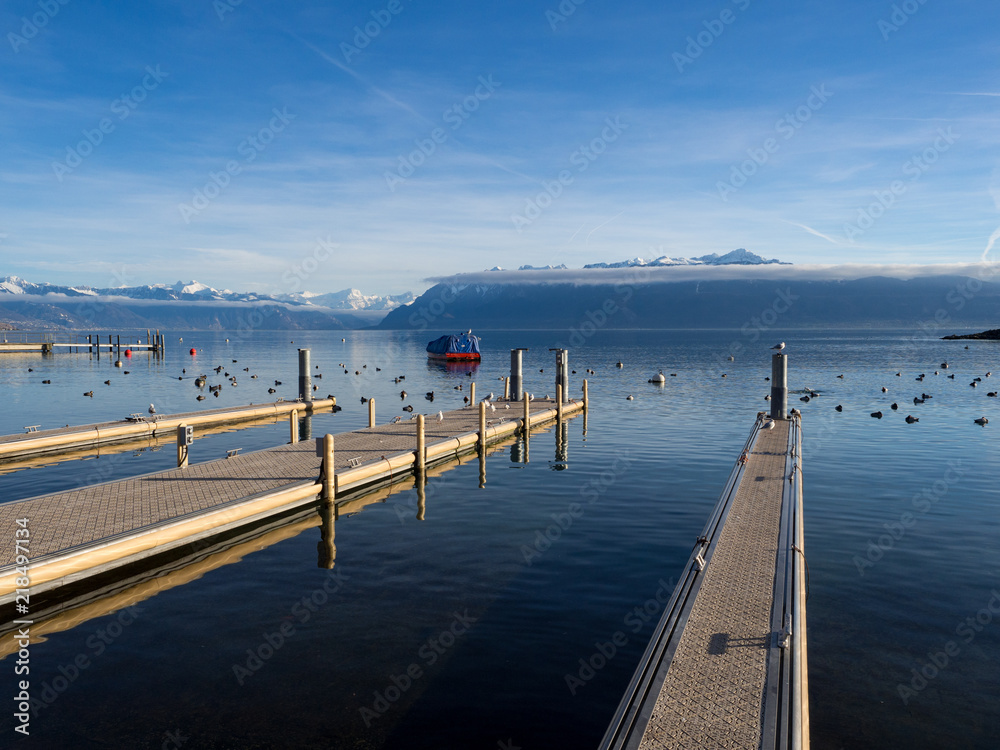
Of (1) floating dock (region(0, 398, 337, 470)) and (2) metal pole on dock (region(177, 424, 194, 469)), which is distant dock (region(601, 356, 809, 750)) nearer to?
(2) metal pole on dock (region(177, 424, 194, 469))

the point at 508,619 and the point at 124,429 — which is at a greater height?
the point at 124,429

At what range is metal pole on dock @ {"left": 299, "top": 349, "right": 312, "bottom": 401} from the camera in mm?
46594

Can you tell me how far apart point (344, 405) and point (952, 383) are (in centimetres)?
5666

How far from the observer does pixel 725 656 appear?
10320mm

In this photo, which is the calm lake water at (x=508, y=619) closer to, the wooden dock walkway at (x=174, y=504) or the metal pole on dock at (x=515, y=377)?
the wooden dock walkway at (x=174, y=504)

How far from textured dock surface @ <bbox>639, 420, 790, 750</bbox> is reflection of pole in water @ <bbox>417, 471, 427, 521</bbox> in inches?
374

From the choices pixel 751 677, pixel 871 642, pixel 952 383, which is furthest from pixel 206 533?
pixel 952 383

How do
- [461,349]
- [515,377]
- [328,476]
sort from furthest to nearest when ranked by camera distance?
[461,349] → [515,377] → [328,476]

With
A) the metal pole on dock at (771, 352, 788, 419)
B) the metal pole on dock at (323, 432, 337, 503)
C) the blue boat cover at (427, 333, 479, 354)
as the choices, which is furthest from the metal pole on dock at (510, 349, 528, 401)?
the blue boat cover at (427, 333, 479, 354)

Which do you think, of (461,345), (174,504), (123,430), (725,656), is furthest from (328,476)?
(461,345)

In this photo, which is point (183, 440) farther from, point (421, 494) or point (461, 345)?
point (461, 345)

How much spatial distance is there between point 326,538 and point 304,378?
2929 centimetres

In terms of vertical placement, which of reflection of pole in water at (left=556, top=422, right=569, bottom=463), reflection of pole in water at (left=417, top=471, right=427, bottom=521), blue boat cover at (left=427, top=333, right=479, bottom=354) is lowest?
reflection of pole in water at (left=417, top=471, right=427, bottom=521)

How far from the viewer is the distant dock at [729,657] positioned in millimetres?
8523
